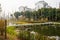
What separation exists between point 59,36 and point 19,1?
2.17ft

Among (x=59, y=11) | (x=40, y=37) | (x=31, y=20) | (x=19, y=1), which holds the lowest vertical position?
(x=40, y=37)

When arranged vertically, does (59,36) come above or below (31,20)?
below

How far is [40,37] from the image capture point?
138cm

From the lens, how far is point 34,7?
1.43m

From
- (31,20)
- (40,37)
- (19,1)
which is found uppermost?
(19,1)

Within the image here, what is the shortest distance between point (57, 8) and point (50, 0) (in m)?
0.13

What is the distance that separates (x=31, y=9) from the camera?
4.69 feet

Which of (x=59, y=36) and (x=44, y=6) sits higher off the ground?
(x=44, y=6)

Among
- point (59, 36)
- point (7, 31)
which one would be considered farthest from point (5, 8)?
point (59, 36)

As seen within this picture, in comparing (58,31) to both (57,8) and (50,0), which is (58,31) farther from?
(50,0)

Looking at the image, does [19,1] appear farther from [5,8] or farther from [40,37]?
[40,37]

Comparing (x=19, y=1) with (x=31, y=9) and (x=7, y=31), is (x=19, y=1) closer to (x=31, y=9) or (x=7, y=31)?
(x=31, y=9)

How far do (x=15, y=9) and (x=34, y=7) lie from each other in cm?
24

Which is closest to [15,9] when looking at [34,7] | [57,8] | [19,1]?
[19,1]
